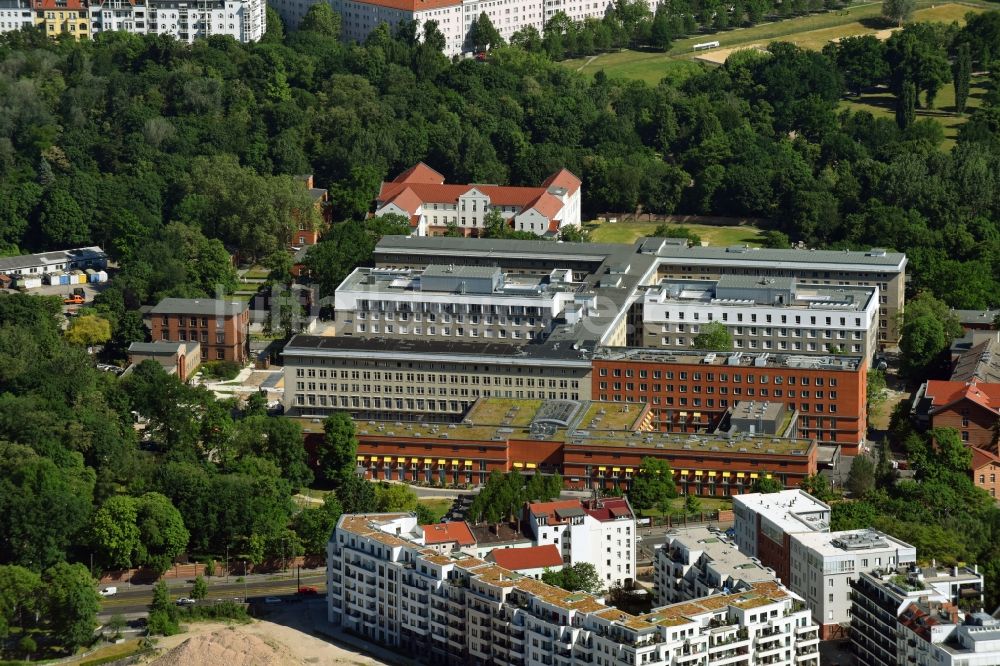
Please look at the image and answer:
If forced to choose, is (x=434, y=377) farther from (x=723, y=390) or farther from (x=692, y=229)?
(x=692, y=229)

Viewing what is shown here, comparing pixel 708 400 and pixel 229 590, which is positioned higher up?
pixel 708 400

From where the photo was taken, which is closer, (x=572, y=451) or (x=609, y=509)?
(x=609, y=509)

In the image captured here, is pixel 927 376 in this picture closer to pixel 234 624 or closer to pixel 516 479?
pixel 516 479

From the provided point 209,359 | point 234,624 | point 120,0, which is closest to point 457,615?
point 234,624

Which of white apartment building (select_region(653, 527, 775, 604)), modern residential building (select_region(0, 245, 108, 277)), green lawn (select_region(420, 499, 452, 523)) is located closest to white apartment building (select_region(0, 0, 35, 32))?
modern residential building (select_region(0, 245, 108, 277))

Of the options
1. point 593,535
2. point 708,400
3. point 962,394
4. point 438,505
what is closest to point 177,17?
point 708,400

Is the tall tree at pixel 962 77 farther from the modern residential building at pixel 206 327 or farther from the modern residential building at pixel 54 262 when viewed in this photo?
the modern residential building at pixel 206 327

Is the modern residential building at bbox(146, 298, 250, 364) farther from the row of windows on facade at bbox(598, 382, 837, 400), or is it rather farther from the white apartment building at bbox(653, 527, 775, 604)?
the white apartment building at bbox(653, 527, 775, 604)
